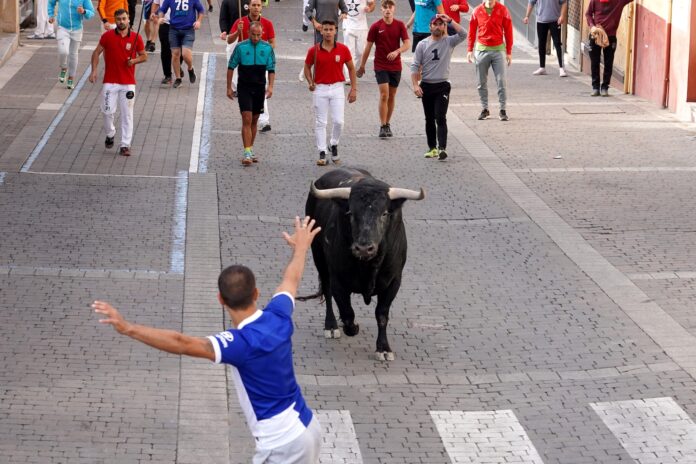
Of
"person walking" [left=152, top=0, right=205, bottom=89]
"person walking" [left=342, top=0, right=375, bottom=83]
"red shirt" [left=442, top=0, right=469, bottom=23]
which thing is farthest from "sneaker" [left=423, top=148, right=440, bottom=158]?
"red shirt" [left=442, top=0, right=469, bottom=23]

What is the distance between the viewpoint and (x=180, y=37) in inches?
866

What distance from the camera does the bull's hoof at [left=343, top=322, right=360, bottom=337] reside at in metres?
10.6

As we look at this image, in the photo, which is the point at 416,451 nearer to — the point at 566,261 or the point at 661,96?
the point at 566,261

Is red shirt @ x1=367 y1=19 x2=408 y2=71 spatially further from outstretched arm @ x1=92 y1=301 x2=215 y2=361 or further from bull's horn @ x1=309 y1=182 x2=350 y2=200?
outstretched arm @ x1=92 y1=301 x2=215 y2=361

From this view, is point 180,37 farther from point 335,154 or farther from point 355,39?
point 335,154

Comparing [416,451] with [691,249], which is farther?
[691,249]

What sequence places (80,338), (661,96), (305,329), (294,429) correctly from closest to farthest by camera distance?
1. (294,429)
2. (80,338)
3. (305,329)
4. (661,96)

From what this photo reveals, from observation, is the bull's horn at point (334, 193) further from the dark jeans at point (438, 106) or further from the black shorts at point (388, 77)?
the black shorts at point (388, 77)

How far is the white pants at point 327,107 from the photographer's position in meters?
16.9

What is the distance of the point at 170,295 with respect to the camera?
11430 millimetres

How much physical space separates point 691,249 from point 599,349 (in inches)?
136

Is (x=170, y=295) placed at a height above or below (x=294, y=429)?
below

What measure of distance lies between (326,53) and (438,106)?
73.5 inches

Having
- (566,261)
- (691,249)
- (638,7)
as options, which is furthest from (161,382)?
(638,7)
